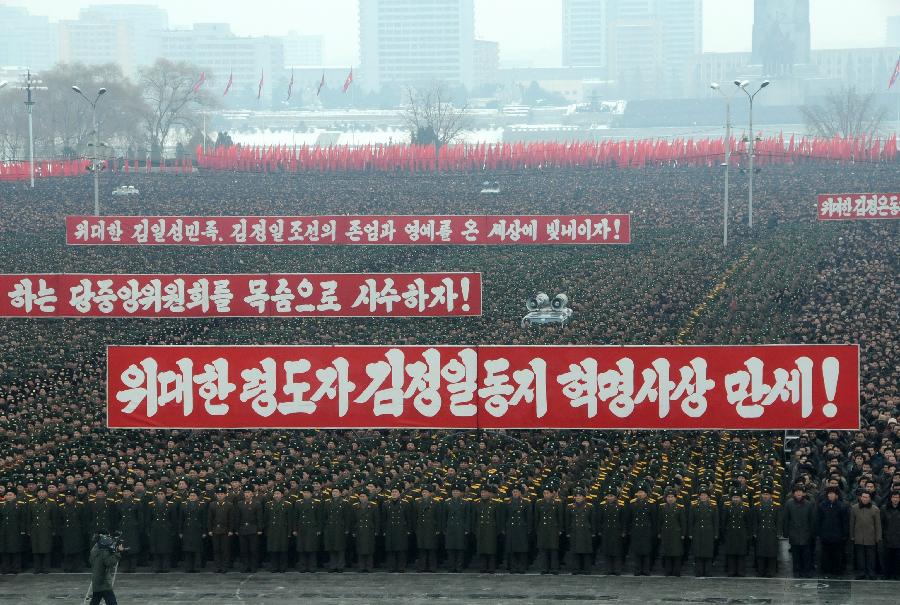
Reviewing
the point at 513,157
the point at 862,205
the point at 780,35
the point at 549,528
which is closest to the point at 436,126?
the point at 780,35

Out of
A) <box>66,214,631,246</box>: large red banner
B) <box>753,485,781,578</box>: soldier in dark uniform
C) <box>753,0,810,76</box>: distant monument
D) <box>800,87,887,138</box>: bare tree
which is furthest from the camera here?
<box>753,0,810,76</box>: distant monument

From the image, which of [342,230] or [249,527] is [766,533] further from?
[342,230]

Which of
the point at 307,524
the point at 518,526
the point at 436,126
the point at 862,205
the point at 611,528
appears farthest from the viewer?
the point at 436,126

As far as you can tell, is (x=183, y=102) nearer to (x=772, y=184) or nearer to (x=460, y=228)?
(x=772, y=184)

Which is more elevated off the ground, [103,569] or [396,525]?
[103,569]

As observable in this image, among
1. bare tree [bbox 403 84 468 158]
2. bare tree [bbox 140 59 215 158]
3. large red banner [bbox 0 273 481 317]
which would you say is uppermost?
bare tree [bbox 140 59 215 158]

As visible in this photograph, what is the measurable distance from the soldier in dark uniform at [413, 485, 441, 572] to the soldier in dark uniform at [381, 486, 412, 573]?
130 millimetres

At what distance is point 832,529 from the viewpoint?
1598 cm

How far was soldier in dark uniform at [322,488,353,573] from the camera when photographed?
54.4 feet

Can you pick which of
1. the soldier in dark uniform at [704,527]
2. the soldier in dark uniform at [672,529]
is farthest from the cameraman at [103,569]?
the soldier in dark uniform at [704,527]

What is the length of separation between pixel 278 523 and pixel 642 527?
14.0ft

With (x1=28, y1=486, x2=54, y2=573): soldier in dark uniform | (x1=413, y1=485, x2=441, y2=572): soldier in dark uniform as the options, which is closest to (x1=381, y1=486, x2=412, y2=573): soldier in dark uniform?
(x1=413, y1=485, x2=441, y2=572): soldier in dark uniform

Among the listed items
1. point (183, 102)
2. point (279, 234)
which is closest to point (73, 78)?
point (183, 102)

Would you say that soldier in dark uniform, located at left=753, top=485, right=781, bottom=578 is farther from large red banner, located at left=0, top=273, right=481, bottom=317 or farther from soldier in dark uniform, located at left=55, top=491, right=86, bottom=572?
large red banner, located at left=0, top=273, right=481, bottom=317
